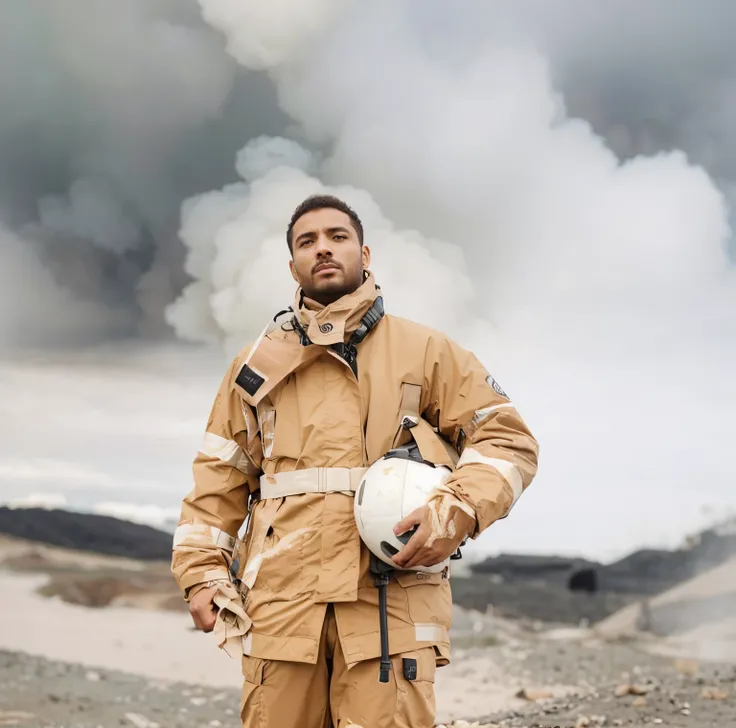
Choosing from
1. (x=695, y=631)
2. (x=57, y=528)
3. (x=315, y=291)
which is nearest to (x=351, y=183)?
(x=57, y=528)

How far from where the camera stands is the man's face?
2559 mm

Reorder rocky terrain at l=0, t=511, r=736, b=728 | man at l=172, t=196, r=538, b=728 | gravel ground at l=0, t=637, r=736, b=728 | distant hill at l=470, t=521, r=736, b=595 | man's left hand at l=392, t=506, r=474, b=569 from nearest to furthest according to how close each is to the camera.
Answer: man's left hand at l=392, t=506, r=474, b=569, man at l=172, t=196, r=538, b=728, gravel ground at l=0, t=637, r=736, b=728, rocky terrain at l=0, t=511, r=736, b=728, distant hill at l=470, t=521, r=736, b=595

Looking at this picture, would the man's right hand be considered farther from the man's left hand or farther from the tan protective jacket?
the man's left hand

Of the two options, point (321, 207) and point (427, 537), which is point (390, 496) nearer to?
point (427, 537)

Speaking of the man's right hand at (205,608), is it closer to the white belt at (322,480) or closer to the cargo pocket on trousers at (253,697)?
the cargo pocket on trousers at (253,697)

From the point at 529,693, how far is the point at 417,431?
6412mm

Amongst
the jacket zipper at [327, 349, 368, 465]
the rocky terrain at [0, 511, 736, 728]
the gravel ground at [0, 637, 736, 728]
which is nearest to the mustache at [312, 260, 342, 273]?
the jacket zipper at [327, 349, 368, 465]

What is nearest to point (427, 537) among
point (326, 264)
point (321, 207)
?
point (326, 264)

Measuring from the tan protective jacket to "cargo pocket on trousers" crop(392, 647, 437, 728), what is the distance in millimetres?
41

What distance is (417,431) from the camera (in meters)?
2.38

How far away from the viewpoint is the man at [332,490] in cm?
223

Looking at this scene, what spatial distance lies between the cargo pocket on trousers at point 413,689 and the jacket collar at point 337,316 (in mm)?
870

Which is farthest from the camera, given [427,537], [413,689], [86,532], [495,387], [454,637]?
[454,637]

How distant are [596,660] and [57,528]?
595 centimetres
